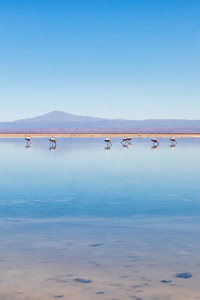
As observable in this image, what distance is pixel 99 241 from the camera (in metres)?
11.5

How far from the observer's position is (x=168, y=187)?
22516 mm

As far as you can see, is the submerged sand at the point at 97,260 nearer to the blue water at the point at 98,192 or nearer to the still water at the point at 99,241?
the still water at the point at 99,241

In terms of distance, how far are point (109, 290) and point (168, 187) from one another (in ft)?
48.8

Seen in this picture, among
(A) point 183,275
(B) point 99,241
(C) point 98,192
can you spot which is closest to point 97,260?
(B) point 99,241

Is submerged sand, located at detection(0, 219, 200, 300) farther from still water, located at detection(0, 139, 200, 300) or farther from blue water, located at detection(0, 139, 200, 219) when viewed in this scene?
blue water, located at detection(0, 139, 200, 219)

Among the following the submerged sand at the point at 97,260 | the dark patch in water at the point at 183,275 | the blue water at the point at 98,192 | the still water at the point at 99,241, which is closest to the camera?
the submerged sand at the point at 97,260

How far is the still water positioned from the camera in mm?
8219

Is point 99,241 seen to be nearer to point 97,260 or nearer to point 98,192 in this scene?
point 97,260

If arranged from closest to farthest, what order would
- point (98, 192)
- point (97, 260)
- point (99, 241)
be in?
point (97, 260)
point (99, 241)
point (98, 192)

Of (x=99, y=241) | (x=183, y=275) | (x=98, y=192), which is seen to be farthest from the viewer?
(x=98, y=192)

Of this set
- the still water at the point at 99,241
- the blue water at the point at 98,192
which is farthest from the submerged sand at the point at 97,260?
the blue water at the point at 98,192

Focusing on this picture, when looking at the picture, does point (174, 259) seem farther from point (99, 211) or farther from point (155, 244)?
point (99, 211)

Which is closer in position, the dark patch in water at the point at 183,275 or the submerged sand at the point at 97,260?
the submerged sand at the point at 97,260

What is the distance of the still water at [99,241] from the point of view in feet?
27.0
